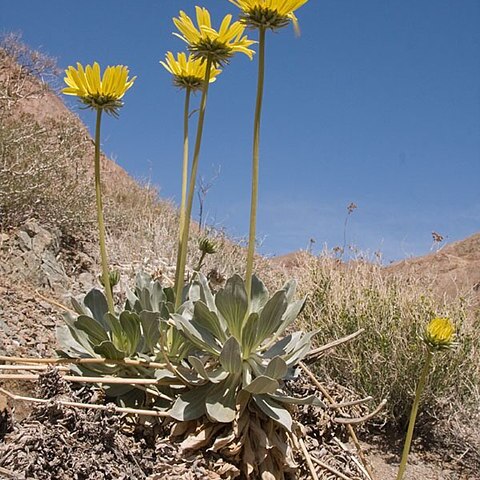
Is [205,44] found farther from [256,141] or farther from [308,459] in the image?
[308,459]

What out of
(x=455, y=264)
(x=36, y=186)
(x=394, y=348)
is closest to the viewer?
(x=394, y=348)

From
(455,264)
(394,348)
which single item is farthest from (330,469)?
(455,264)

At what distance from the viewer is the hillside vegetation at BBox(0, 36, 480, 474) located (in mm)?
4945

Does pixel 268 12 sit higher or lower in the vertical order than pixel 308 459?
higher

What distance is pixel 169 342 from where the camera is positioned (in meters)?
2.73

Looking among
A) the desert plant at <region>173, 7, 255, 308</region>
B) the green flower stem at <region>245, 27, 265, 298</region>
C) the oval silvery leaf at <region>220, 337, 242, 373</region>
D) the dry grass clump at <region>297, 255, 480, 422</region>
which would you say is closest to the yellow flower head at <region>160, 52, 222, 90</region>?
the desert plant at <region>173, 7, 255, 308</region>

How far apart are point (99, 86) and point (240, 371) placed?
127cm

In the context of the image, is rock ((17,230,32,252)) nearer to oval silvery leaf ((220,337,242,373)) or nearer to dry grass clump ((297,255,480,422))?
dry grass clump ((297,255,480,422))

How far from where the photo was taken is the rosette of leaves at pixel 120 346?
259 centimetres

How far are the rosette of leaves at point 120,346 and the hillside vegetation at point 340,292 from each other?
49.3 inches

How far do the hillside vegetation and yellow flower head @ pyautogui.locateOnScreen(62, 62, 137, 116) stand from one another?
167 centimetres

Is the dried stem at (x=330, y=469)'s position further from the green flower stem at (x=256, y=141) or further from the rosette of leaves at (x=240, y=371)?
the green flower stem at (x=256, y=141)

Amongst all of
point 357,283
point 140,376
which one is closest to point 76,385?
point 140,376

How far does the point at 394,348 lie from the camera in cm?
499
